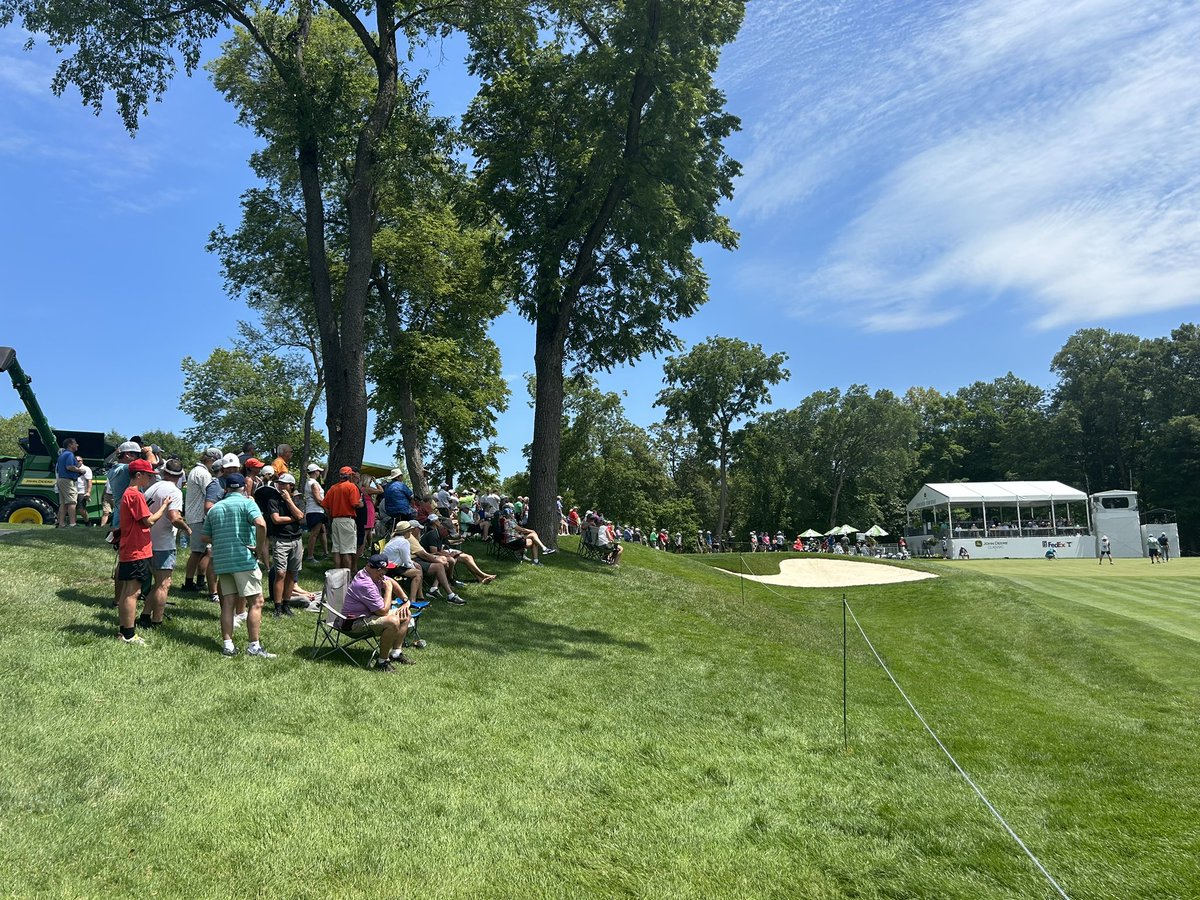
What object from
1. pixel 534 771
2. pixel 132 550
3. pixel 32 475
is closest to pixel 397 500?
pixel 132 550

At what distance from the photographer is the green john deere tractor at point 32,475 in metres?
18.5

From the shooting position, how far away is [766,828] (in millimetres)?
5137

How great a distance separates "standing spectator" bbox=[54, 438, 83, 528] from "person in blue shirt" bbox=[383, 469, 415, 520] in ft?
21.6

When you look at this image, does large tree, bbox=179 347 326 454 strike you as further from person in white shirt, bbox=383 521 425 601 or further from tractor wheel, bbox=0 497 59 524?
person in white shirt, bbox=383 521 425 601

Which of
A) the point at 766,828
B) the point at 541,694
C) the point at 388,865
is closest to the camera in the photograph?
the point at 388,865

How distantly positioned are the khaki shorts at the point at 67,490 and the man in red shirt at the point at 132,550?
9.16m

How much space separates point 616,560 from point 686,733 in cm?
1219

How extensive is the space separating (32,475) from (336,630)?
16.4 metres

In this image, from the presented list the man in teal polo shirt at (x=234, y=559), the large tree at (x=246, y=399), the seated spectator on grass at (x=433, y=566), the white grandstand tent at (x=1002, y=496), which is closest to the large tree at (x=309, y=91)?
the seated spectator on grass at (x=433, y=566)

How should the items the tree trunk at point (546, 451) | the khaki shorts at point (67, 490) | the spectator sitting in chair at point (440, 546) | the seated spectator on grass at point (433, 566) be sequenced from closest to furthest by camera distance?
1. the seated spectator on grass at point (433, 566)
2. the spectator sitting in chair at point (440, 546)
3. the khaki shorts at point (67, 490)
4. the tree trunk at point (546, 451)

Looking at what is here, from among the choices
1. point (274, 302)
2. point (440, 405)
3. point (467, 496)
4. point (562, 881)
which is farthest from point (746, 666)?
point (274, 302)

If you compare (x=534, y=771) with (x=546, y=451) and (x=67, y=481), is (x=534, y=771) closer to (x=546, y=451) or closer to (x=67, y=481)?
(x=546, y=451)

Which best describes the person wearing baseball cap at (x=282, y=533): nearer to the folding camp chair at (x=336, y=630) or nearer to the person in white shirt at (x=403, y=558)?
the folding camp chair at (x=336, y=630)

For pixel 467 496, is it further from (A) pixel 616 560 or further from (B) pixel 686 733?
(B) pixel 686 733
